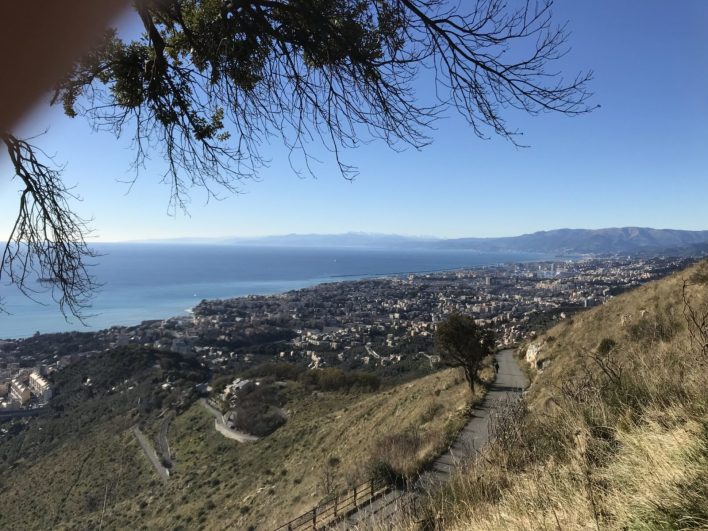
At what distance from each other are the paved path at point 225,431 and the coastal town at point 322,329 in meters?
15.1

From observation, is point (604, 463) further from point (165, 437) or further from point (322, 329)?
point (322, 329)

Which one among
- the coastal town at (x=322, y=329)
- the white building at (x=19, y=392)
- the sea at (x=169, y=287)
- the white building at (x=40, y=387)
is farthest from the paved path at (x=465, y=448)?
the white building at (x=19, y=392)

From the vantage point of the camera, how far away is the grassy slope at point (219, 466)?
13477 mm

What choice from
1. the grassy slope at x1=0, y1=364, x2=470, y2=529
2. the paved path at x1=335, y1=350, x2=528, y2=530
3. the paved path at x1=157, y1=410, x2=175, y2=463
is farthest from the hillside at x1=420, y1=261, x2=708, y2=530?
the paved path at x1=157, y1=410, x2=175, y2=463

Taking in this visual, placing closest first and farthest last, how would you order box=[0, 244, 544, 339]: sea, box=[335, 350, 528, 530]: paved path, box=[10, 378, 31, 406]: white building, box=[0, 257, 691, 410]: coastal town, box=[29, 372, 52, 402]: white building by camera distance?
box=[335, 350, 528, 530]: paved path
box=[10, 378, 31, 406]: white building
box=[29, 372, 52, 402]: white building
box=[0, 257, 691, 410]: coastal town
box=[0, 244, 544, 339]: sea

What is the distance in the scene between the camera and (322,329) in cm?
Result: 6562

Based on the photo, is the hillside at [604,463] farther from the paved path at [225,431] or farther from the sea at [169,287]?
the sea at [169,287]

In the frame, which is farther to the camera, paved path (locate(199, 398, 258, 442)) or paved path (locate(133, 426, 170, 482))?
paved path (locate(199, 398, 258, 442))

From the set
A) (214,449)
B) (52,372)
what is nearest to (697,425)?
(214,449)

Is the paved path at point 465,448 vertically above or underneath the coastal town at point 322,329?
above

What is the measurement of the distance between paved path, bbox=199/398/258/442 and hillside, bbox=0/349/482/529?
0.51 metres

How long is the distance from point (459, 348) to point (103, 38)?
1538 cm

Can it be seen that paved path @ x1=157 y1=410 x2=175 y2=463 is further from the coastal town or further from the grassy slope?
the coastal town

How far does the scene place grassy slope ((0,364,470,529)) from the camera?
13.5m
